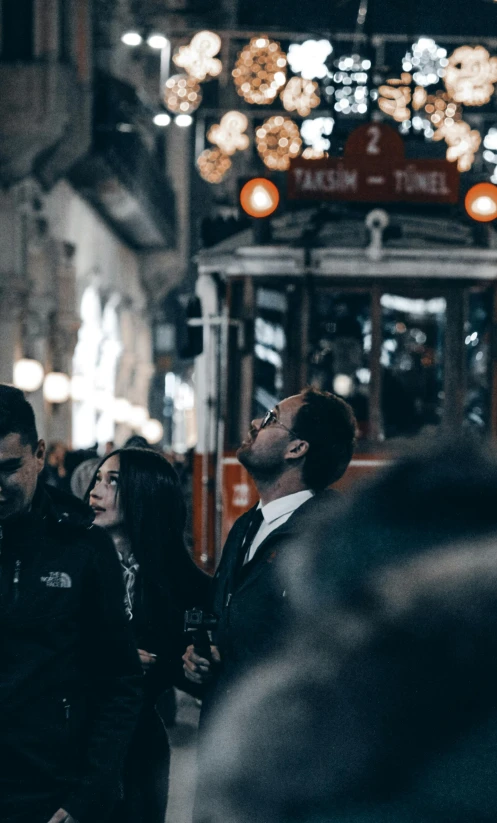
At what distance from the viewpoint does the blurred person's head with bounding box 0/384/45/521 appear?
10.1ft

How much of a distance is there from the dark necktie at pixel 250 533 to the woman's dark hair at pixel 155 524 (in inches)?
17.7

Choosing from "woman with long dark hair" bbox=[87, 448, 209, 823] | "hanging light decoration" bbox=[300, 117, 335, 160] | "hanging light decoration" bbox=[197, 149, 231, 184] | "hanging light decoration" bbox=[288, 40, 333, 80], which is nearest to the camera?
"woman with long dark hair" bbox=[87, 448, 209, 823]

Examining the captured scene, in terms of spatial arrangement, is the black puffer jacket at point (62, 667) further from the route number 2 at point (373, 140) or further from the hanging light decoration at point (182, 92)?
the hanging light decoration at point (182, 92)

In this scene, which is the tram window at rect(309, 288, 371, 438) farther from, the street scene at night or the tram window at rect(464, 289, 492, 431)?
the tram window at rect(464, 289, 492, 431)

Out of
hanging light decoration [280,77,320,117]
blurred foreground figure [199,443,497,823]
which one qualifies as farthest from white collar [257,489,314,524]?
hanging light decoration [280,77,320,117]

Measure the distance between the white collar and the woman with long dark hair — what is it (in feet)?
1.76

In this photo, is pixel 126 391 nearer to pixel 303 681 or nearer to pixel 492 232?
pixel 492 232

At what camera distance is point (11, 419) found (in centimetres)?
318

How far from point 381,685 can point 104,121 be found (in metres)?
19.3

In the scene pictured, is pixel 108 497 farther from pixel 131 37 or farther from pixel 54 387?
pixel 131 37

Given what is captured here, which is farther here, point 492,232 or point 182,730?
point 492,232

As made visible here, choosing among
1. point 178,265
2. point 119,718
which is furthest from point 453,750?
point 178,265

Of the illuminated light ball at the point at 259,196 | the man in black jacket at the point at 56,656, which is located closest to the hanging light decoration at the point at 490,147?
the illuminated light ball at the point at 259,196

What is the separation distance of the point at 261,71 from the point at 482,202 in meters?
10.3
